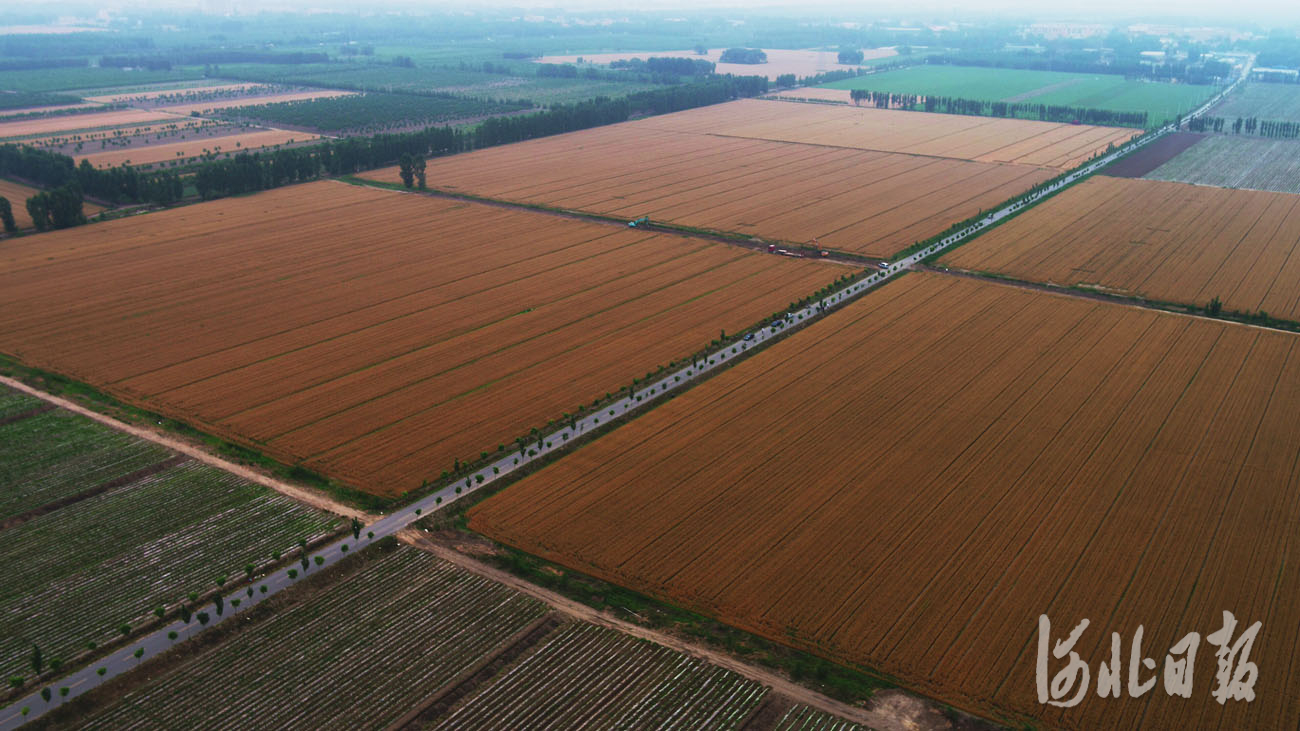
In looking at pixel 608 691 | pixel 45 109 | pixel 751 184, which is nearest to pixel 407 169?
pixel 751 184

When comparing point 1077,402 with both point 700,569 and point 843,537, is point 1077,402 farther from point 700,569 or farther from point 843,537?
point 700,569

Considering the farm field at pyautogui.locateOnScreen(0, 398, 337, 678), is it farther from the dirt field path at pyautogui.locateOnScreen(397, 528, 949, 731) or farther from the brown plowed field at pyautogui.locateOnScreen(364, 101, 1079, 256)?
the brown plowed field at pyautogui.locateOnScreen(364, 101, 1079, 256)

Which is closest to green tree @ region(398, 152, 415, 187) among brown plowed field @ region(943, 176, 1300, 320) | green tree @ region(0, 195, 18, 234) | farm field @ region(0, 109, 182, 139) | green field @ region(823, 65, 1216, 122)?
green tree @ region(0, 195, 18, 234)

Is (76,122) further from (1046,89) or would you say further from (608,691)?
(1046,89)

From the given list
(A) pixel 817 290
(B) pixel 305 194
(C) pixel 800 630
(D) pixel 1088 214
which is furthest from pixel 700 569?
(B) pixel 305 194

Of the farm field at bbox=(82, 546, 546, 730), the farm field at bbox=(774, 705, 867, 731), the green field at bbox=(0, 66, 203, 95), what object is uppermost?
the green field at bbox=(0, 66, 203, 95)
